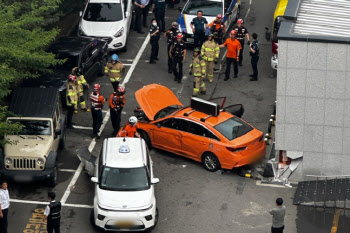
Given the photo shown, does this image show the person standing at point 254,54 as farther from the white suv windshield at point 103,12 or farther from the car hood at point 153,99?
the white suv windshield at point 103,12

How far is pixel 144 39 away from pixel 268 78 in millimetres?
5895

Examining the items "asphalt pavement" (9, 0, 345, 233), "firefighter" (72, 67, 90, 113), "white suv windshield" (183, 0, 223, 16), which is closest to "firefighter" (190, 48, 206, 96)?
"asphalt pavement" (9, 0, 345, 233)

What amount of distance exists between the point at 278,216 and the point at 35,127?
7769 millimetres

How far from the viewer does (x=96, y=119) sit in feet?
80.8

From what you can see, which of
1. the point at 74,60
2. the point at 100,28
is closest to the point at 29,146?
the point at 74,60

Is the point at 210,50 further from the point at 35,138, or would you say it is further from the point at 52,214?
the point at 52,214

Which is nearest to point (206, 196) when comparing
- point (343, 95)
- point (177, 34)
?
point (343, 95)

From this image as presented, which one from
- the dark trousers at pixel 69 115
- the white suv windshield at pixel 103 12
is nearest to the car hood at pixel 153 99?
the dark trousers at pixel 69 115

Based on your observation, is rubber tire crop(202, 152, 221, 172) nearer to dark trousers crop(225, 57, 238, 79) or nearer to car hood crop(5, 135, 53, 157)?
car hood crop(5, 135, 53, 157)

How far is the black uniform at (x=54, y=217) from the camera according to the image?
60.7 ft

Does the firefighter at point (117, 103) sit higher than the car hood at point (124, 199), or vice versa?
the firefighter at point (117, 103)

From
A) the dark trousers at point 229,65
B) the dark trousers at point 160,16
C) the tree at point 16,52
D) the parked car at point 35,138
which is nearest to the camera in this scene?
the tree at point 16,52

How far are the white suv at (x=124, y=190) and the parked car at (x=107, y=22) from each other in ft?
32.9

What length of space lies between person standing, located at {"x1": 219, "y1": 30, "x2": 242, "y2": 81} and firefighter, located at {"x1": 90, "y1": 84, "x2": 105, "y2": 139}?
570cm
